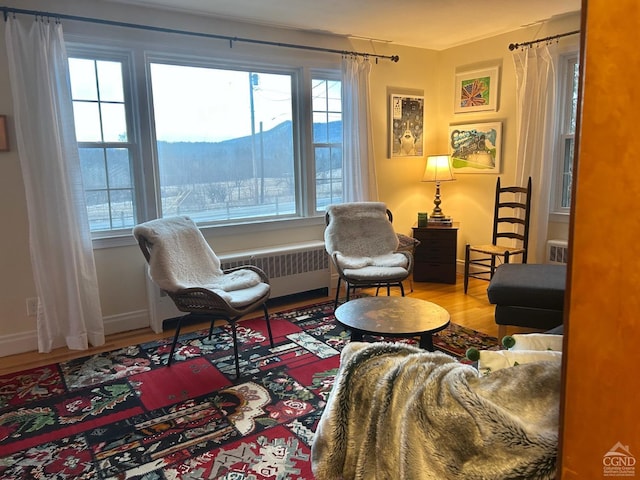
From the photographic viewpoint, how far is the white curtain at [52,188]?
3076 millimetres

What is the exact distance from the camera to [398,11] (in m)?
3.77

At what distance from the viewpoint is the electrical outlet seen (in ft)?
10.9

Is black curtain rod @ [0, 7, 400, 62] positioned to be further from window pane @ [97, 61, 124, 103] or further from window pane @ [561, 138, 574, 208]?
window pane @ [561, 138, 574, 208]

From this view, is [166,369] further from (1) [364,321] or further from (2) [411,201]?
(2) [411,201]

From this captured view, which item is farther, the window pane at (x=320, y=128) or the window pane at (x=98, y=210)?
the window pane at (x=320, y=128)

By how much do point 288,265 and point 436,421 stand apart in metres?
3.27

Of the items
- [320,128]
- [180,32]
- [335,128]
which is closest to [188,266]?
[180,32]

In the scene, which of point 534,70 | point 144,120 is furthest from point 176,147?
point 534,70

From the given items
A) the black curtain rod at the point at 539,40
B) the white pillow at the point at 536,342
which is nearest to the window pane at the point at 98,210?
the white pillow at the point at 536,342

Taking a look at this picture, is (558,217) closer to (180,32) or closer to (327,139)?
(327,139)

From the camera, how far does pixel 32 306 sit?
332 cm

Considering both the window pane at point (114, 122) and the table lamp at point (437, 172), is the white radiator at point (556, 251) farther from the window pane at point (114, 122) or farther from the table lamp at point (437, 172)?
the window pane at point (114, 122)

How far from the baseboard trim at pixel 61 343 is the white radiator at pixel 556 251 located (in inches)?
141

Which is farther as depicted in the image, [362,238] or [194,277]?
[362,238]
